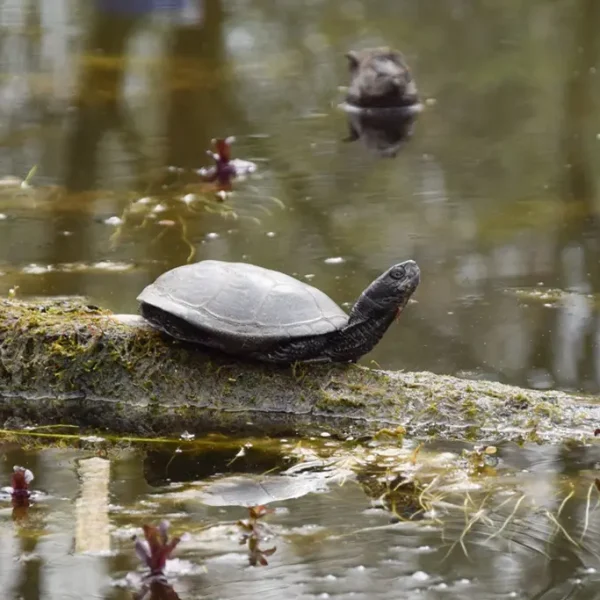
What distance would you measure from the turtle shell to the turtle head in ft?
0.36

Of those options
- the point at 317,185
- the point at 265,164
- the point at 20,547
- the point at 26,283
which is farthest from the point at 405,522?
the point at 265,164

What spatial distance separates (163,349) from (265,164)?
5384mm

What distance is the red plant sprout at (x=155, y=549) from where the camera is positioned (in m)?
3.78

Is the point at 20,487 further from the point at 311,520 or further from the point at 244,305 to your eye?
the point at 244,305

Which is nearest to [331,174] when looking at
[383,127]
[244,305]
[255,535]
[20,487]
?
[383,127]

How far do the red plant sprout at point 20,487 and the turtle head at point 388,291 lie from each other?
1.71 metres

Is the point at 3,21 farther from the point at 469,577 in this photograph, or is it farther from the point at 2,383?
the point at 469,577

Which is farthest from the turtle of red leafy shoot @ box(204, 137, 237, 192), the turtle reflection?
the turtle reflection

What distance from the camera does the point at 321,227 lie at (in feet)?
29.2

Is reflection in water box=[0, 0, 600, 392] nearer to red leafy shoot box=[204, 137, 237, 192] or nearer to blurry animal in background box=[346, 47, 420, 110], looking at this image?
red leafy shoot box=[204, 137, 237, 192]

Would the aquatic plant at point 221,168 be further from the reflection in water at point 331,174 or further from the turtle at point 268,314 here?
the turtle at point 268,314

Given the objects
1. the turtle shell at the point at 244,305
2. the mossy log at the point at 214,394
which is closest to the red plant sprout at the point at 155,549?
the mossy log at the point at 214,394

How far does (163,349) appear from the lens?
5543 millimetres

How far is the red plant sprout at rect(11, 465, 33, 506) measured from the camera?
445 cm
